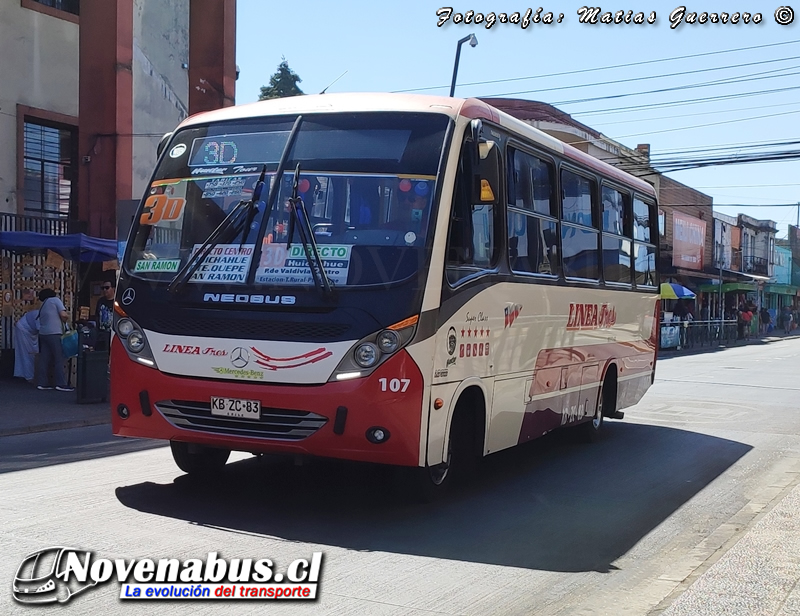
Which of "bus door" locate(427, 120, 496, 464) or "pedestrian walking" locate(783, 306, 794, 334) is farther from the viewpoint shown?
"pedestrian walking" locate(783, 306, 794, 334)

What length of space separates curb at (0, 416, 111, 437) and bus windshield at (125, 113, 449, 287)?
17.3 feet

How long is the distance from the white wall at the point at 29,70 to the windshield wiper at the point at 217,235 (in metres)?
13.8

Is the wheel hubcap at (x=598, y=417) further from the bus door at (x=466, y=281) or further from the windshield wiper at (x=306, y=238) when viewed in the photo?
the windshield wiper at (x=306, y=238)

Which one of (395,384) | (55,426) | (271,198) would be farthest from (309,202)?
(55,426)

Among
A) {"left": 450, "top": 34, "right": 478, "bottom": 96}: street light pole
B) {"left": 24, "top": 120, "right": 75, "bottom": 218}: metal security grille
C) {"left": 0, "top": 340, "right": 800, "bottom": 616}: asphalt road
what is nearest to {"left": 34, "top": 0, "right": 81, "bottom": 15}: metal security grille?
{"left": 24, "top": 120, "right": 75, "bottom": 218}: metal security grille

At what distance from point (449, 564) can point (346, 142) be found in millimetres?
3188

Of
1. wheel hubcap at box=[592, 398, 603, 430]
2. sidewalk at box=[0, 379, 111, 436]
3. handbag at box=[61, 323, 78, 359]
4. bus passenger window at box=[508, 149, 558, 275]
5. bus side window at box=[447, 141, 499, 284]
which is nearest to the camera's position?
bus side window at box=[447, 141, 499, 284]

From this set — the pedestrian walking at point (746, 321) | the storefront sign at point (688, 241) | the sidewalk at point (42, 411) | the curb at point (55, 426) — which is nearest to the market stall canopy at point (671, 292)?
the storefront sign at point (688, 241)

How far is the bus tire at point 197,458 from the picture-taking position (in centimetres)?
813

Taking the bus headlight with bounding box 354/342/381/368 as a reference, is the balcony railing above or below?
above

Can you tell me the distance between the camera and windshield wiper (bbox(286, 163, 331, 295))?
6.92m

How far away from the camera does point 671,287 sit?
39375 mm

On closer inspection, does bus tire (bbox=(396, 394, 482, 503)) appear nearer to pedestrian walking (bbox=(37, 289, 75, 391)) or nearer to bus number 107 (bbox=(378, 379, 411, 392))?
bus number 107 (bbox=(378, 379, 411, 392))

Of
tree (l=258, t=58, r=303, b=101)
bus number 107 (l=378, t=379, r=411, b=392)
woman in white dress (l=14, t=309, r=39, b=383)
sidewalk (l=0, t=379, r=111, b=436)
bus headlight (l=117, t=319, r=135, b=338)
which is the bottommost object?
sidewalk (l=0, t=379, r=111, b=436)
